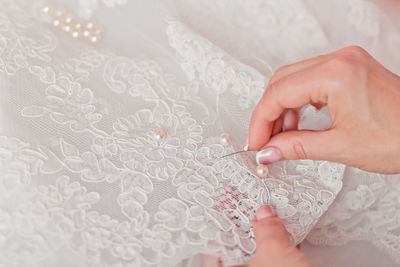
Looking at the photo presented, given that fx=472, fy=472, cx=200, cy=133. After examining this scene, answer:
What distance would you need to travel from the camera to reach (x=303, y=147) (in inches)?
31.5

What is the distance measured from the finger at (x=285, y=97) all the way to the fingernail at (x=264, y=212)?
0.41ft

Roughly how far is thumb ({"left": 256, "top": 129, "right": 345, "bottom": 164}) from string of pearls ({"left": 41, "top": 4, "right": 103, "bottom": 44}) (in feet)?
1.45

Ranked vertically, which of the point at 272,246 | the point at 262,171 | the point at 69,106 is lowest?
the point at 272,246

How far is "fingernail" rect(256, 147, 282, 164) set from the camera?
83 centimetres

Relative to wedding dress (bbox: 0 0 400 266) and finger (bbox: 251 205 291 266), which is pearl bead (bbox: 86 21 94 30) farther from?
finger (bbox: 251 205 291 266)

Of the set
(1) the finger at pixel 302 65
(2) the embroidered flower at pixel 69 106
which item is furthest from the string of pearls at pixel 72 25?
(1) the finger at pixel 302 65

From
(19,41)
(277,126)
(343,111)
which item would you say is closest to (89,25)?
(19,41)

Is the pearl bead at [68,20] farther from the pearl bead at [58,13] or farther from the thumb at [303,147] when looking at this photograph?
the thumb at [303,147]

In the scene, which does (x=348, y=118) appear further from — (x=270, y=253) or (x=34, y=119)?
(x=34, y=119)

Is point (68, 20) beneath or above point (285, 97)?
above

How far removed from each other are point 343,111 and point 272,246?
246mm

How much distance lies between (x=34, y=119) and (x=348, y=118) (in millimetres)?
526

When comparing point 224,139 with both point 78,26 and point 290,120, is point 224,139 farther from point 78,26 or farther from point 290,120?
point 78,26

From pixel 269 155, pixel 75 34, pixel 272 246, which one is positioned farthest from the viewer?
pixel 75 34
